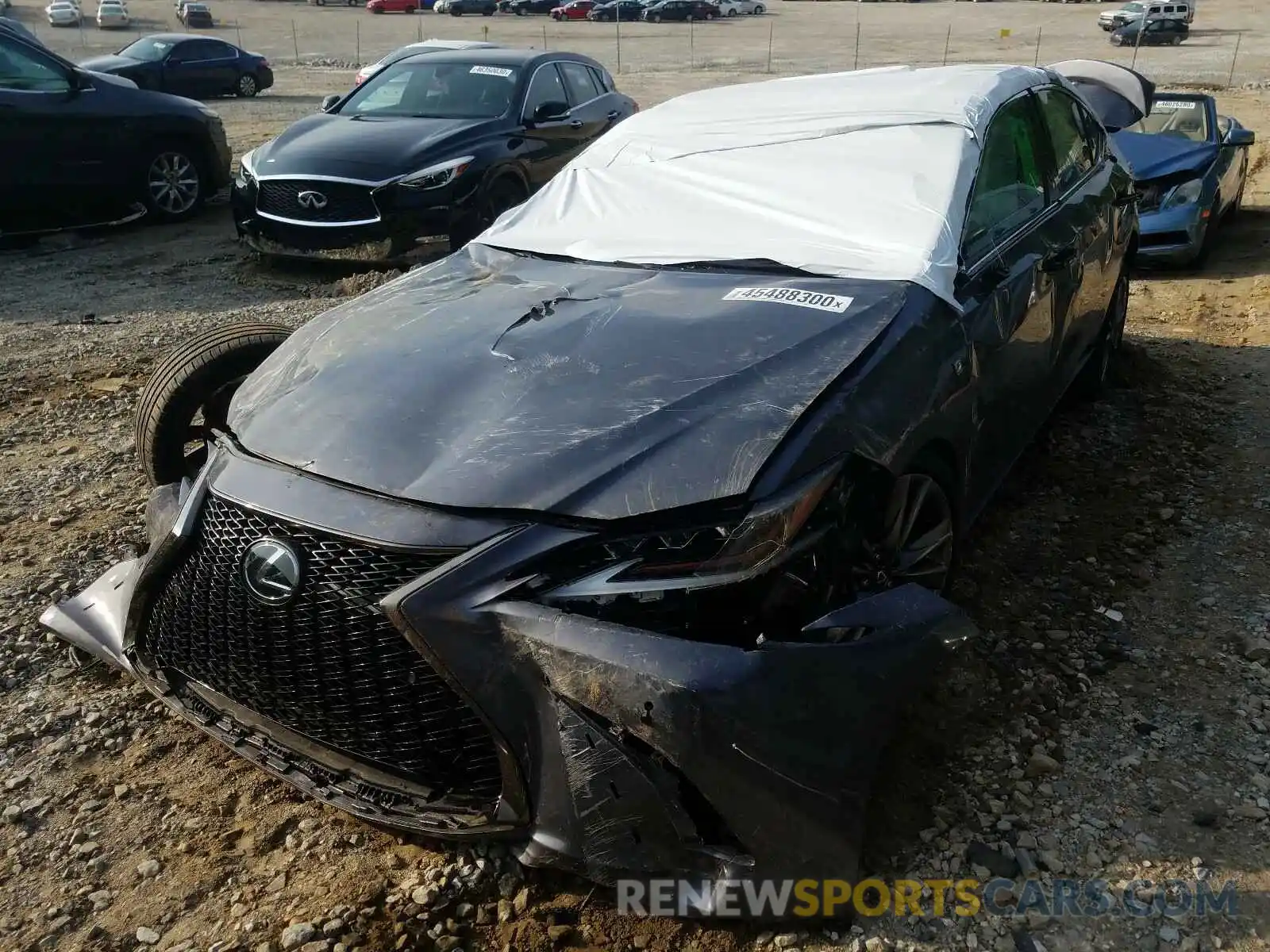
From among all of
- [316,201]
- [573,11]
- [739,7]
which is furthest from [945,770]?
[739,7]

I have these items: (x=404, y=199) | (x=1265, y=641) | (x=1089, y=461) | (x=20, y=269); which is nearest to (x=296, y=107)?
(x=20, y=269)

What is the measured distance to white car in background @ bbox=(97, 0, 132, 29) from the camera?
38906mm

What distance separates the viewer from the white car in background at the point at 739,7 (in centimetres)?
5256

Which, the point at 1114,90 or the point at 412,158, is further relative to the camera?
the point at 1114,90

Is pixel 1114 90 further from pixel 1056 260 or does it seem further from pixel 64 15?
pixel 64 15

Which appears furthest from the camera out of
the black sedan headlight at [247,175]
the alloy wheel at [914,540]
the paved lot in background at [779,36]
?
the paved lot in background at [779,36]

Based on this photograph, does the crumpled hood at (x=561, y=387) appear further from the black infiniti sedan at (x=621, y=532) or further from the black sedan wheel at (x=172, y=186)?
the black sedan wheel at (x=172, y=186)

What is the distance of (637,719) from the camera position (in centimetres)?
203

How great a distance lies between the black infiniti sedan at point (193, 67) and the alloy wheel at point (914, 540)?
71.2ft

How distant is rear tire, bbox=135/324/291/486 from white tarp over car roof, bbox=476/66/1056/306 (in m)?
0.97

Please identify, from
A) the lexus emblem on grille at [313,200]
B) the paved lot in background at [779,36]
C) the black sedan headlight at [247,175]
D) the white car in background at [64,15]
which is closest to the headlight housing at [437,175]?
the lexus emblem on grille at [313,200]

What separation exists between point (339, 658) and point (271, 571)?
0.80 ft

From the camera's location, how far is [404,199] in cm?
755

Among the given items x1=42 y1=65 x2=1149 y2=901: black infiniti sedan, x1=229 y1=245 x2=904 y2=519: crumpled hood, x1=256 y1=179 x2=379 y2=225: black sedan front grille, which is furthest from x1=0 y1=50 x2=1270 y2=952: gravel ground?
x1=256 y1=179 x2=379 y2=225: black sedan front grille
